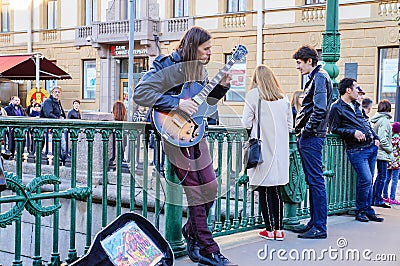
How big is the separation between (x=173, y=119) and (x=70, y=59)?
26.7 m

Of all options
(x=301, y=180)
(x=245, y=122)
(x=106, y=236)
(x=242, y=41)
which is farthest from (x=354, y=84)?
(x=242, y=41)

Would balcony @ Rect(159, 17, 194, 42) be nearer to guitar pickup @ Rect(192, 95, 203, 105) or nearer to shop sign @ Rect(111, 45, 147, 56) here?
shop sign @ Rect(111, 45, 147, 56)

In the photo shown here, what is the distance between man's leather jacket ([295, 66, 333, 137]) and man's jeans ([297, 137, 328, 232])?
10cm

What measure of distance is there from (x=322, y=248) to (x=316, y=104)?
140 centimetres

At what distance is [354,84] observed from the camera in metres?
6.91

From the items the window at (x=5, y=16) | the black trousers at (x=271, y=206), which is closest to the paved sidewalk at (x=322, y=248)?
the black trousers at (x=271, y=206)

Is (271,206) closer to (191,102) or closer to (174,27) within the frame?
(191,102)

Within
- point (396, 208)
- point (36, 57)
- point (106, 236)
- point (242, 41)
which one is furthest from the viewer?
point (242, 41)

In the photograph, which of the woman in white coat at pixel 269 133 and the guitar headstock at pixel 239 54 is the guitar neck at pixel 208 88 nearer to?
the guitar headstock at pixel 239 54

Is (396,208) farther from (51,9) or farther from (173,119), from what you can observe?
(51,9)

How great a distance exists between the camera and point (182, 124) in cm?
427

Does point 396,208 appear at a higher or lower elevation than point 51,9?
lower

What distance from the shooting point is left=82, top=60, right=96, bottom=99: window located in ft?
95.7

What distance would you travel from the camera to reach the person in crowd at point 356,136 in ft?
22.8
